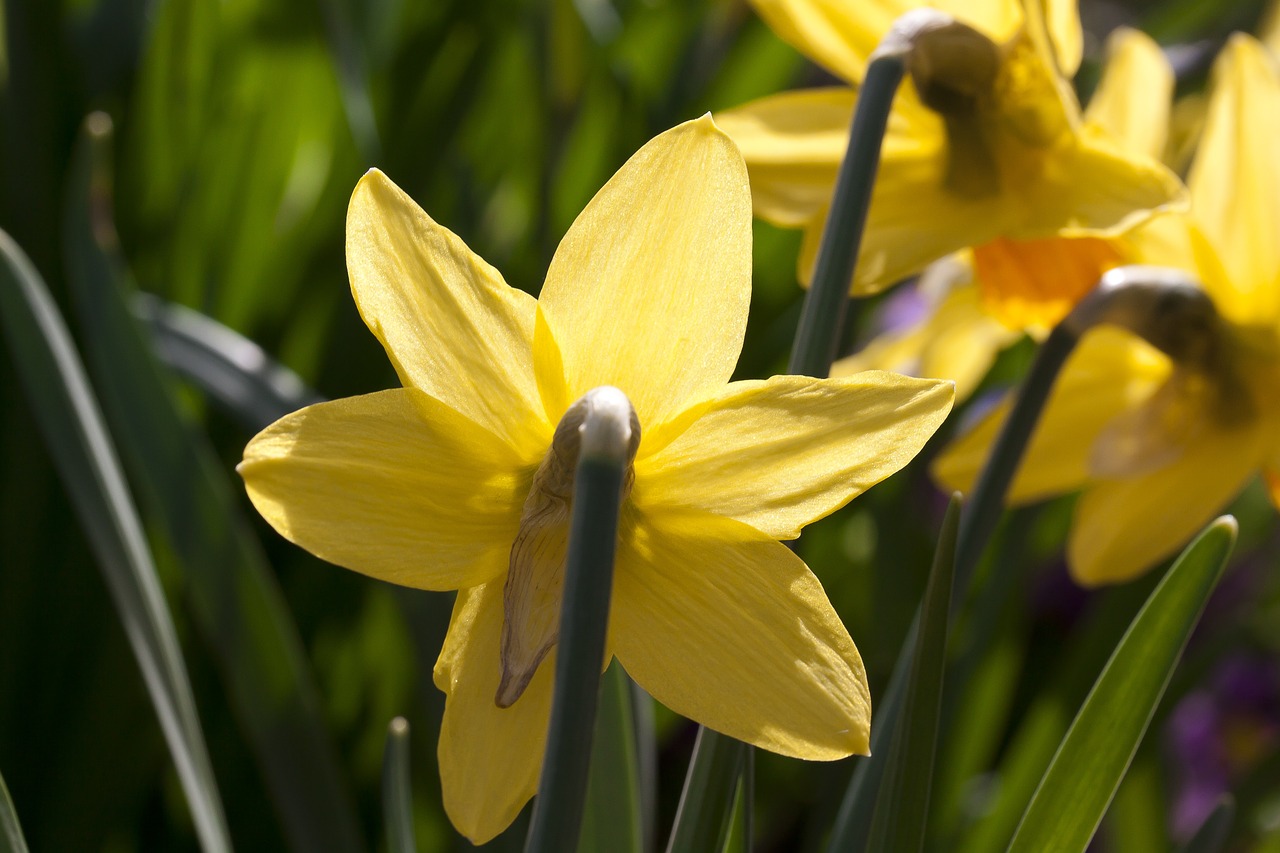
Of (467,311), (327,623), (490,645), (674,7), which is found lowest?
(327,623)

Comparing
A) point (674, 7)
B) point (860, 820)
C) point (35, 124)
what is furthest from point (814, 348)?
point (674, 7)

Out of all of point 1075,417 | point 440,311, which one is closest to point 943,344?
point 1075,417

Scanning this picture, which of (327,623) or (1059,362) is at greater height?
(1059,362)

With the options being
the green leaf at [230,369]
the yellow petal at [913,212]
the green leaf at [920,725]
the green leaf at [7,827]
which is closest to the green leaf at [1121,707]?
the green leaf at [920,725]

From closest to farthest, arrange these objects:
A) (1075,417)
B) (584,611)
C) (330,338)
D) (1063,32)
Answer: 1. (584,611)
2. (1063,32)
3. (1075,417)
4. (330,338)

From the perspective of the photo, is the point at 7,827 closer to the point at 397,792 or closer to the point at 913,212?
A: the point at 397,792

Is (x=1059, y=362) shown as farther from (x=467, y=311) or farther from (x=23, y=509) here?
(x=23, y=509)
